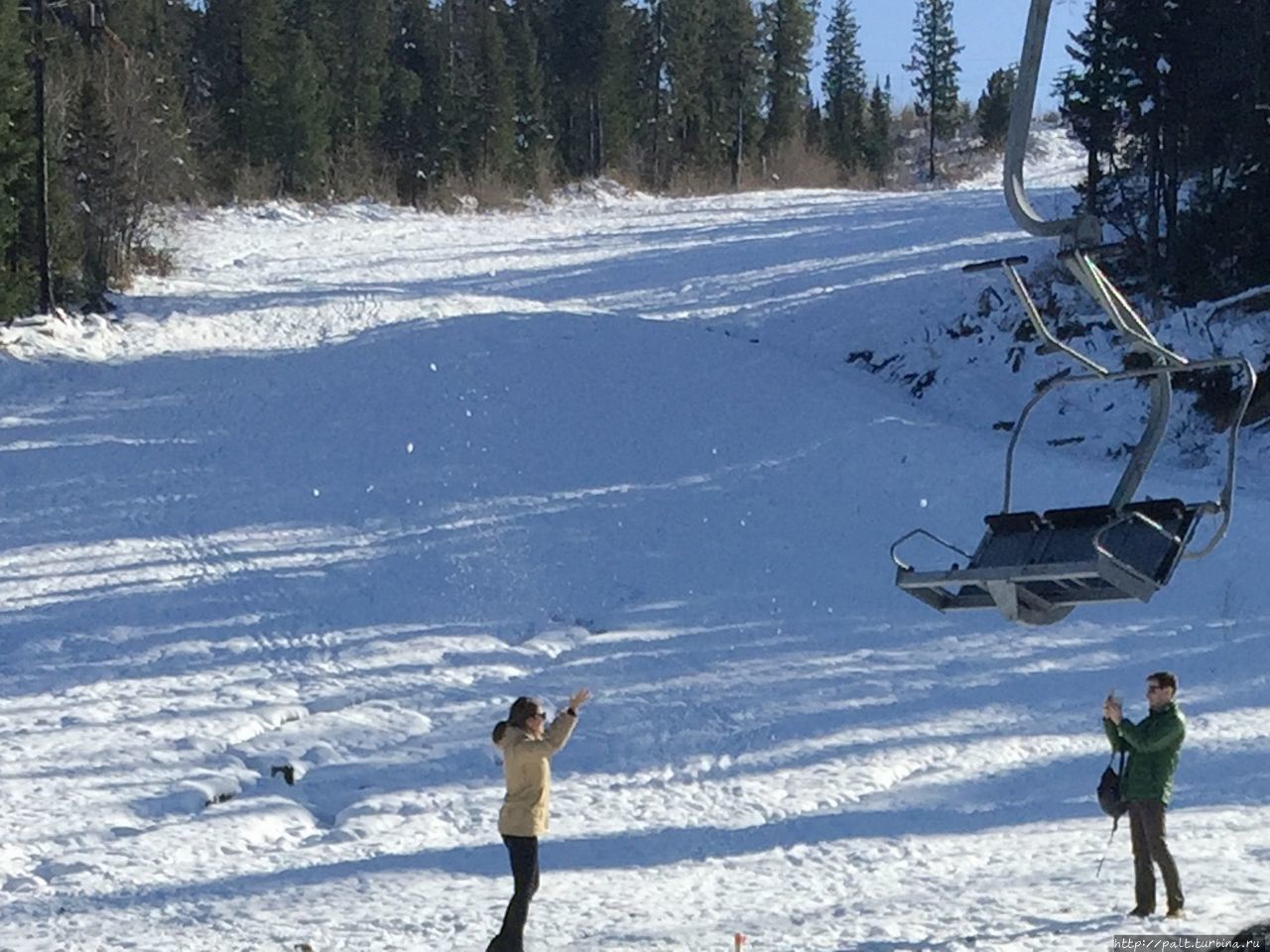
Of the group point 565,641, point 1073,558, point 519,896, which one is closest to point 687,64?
point 565,641

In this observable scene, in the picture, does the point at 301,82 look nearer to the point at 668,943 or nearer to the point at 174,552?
the point at 174,552

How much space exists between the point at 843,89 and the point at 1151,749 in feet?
305

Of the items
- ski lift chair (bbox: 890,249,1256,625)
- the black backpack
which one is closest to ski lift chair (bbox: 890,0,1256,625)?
ski lift chair (bbox: 890,249,1256,625)

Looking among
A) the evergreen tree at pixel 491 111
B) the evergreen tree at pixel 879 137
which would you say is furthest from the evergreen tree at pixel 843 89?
the evergreen tree at pixel 491 111

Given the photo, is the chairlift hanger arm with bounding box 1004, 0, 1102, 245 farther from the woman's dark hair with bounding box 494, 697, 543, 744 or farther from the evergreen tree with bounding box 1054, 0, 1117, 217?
the evergreen tree with bounding box 1054, 0, 1117, 217

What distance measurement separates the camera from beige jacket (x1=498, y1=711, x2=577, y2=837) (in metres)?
8.57

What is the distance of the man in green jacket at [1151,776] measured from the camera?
31.2 ft

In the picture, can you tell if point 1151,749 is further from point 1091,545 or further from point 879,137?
point 879,137

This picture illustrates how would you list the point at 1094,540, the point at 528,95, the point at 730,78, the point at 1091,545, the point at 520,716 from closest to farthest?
the point at 1094,540
the point at 1091,545
the point at 520,716
the point at 528,95
the point at 730,78

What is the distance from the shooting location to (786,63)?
83500 millimetres

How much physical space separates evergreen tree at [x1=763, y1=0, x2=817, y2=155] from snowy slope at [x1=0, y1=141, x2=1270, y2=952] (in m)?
54.4

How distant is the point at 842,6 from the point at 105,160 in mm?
77249

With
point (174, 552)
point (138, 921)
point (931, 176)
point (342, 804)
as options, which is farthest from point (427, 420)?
point (931, 176)

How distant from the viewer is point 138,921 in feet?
31.1
